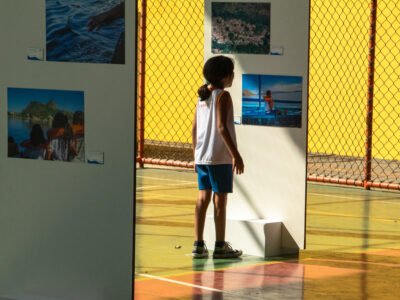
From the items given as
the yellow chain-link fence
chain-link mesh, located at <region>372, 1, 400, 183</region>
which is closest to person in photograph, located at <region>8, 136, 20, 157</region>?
the yellow chain-link fence

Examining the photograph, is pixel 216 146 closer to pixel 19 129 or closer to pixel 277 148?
pixel 277 148

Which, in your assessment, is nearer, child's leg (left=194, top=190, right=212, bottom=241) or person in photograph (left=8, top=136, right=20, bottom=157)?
person in photograph (left=8, top=136, right=20, bottom=157)

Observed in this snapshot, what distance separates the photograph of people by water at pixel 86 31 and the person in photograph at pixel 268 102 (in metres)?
2.96

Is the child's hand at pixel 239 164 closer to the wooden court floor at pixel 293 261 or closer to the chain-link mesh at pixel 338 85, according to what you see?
the wooden court floor at pixel 293 261

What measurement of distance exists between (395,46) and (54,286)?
32.5ft

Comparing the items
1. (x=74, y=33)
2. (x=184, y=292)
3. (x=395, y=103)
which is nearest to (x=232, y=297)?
(x=184, y=292)

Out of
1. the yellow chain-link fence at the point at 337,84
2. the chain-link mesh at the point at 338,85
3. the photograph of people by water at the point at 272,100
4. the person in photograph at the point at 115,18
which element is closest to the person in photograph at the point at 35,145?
the person in photograph at the point at 115,18

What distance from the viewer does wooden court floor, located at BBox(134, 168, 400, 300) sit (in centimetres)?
789

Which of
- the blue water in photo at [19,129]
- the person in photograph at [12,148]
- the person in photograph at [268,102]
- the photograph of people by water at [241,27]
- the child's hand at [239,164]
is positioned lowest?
the child's hand at [239,164]

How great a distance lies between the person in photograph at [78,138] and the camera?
6.48 metres

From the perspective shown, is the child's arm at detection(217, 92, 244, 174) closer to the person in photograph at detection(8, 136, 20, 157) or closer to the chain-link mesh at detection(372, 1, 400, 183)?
the person in photograph at detection(8, 136, 20, 157)

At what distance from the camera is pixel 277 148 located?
30.5 feet

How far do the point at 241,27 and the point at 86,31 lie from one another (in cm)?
300

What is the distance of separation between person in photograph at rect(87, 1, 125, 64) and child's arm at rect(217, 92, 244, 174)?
263 centimetres
